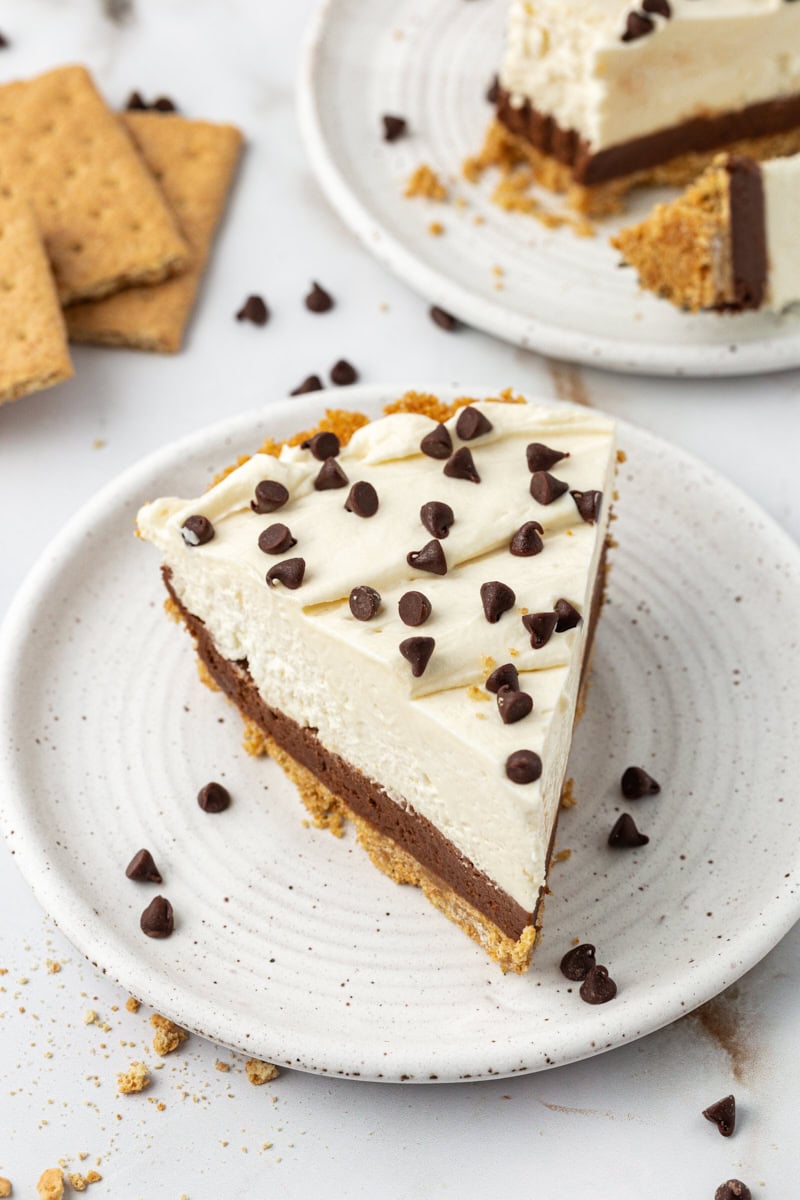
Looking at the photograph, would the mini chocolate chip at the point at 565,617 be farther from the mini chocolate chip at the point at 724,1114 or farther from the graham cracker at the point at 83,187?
the graham cracker at the point at 83,187

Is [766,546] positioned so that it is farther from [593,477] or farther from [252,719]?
[252,719]

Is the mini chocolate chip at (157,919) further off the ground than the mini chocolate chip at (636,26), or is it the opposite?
the mini chocolate chip at (636,26)

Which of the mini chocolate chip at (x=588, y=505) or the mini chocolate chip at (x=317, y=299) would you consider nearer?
the mini chocolate chip at (x=588, y=505)

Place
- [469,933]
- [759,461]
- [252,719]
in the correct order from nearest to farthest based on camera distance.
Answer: [469,933] < [252,719] < [759,461]

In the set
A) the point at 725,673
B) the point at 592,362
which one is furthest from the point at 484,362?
the point at 725,673

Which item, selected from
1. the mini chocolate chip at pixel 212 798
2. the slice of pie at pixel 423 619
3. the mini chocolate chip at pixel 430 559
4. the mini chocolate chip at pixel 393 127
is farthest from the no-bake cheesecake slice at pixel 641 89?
the mini chocolate chip at pixel 212 798

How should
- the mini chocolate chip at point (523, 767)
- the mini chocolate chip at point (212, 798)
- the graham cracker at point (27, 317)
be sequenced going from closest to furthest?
the mini chocolate chip at point (523, 767) → the mini chocolate chip at point (212, 798) → the graham cracker at point (27, 317)

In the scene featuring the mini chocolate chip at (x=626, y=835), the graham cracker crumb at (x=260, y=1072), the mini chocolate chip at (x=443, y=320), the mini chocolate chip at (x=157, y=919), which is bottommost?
the graham cracker crumb at (x=260, y=1072)

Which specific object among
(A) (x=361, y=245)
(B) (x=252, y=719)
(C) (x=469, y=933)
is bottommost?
(C) (x=469, y=933)
